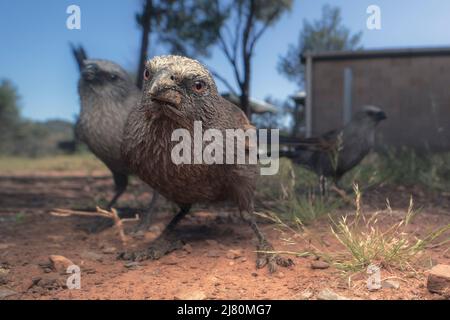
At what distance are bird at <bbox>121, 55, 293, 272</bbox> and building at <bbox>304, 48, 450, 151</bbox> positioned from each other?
6655 mm

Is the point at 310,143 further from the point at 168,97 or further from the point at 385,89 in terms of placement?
the point at 385,89

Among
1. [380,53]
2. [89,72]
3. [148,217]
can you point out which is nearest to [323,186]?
[148,217]

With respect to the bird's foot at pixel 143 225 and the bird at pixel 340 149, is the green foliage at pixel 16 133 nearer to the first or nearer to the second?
the bird at pixel 340 149

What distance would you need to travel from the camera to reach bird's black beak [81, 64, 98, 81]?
361 cm

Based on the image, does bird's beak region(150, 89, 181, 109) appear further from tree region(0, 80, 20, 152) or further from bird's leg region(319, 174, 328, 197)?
tree region(0, 80, 20, 152)

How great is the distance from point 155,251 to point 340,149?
2597 mm

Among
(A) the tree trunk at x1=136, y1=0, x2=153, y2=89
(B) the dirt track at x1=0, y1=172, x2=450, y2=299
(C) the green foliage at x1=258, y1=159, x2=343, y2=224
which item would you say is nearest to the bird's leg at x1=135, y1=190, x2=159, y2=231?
(B) the dirt track at x1=0, y1=172, x2=450, y2=299

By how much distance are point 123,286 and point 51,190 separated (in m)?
5.19

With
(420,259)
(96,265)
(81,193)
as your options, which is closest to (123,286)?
(96,265)

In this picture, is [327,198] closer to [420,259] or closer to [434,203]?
[434,203]

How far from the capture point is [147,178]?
2.64m

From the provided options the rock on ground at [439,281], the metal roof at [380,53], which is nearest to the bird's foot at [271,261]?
the rock on ground at [439,281]

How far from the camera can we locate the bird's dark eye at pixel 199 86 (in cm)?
236

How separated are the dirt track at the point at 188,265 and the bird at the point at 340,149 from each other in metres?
0.72
